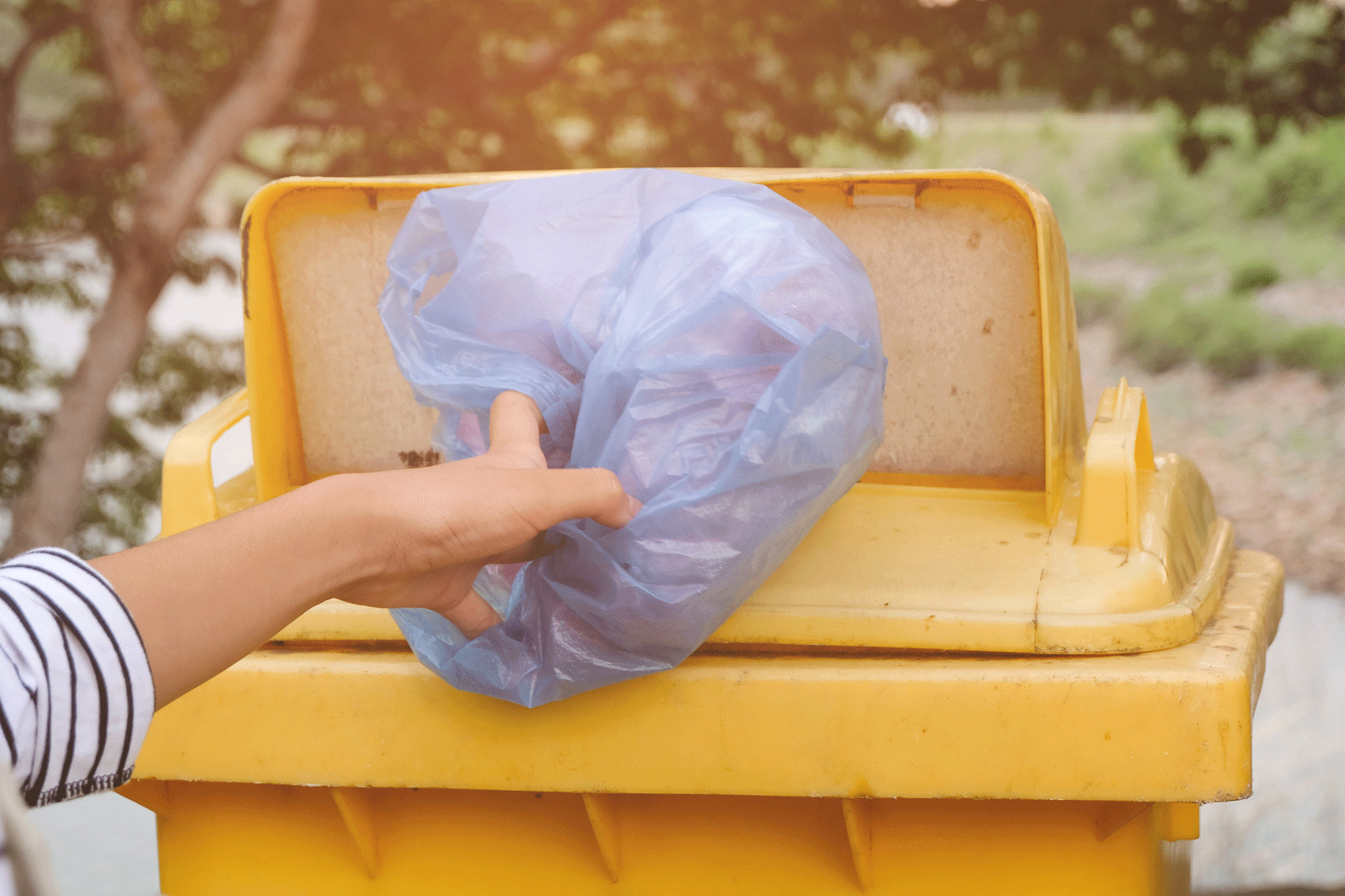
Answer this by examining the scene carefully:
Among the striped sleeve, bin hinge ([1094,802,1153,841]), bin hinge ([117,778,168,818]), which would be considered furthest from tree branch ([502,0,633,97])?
the striped sleeve

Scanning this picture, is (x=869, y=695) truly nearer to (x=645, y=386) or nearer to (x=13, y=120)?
(x=645, y=386)

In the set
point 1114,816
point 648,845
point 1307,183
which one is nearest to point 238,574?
point 648,845

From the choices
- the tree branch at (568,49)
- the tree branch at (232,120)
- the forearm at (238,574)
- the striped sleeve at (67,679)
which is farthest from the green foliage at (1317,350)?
the striped sleeve at (67,679)

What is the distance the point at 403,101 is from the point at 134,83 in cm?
118

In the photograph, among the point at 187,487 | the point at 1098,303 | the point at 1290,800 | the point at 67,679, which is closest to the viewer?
the point at 67,679

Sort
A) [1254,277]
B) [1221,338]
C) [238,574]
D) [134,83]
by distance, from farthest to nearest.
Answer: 1. [1254,277]
2. [1221,338]
3. [134,83]
4. [238,574]

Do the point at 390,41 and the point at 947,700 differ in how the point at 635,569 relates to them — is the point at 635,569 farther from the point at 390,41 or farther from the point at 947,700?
the point at 390,41

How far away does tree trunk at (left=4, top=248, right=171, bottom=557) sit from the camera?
480 cm

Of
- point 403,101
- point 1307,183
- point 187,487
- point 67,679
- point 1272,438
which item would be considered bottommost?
point 1272,438

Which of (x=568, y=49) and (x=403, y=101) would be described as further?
(x=568, y=49)

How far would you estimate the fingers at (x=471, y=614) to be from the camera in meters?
1.69

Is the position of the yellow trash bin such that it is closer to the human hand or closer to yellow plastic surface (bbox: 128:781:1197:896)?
yellow plastic surface (bbox: 128:781:1197:896)

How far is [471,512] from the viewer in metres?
1.42

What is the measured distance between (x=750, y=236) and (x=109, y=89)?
497 centimetres
